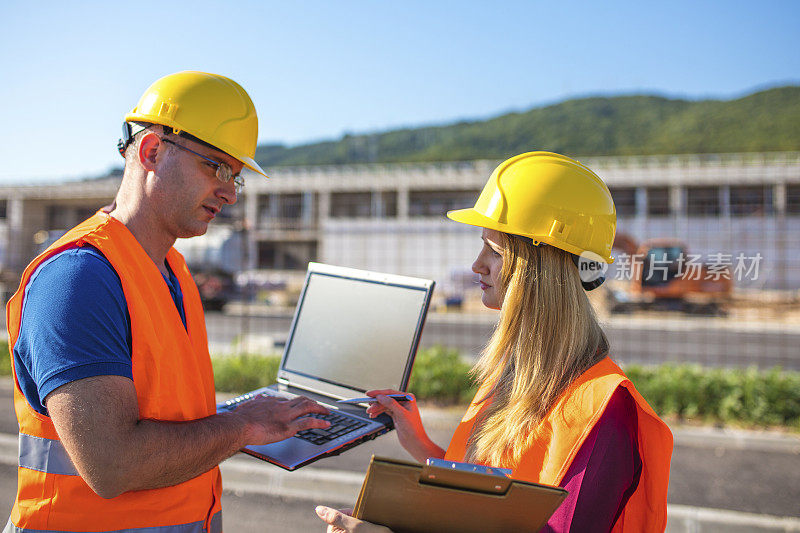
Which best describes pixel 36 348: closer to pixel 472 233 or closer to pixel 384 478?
pixel 384 478

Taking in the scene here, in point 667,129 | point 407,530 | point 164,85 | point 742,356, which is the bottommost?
point 742,356

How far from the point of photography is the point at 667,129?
139 meters

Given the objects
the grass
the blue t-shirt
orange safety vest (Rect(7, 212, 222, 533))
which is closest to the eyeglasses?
orange safety vest (Rect(7, 212, 222, 533))

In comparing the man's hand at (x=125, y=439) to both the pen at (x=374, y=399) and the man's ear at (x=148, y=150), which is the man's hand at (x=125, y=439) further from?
the man's ear at (x=148, y=150)

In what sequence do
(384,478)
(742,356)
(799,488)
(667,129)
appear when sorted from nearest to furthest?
(384,478) < (799,488) < (742,356) < (667,129)

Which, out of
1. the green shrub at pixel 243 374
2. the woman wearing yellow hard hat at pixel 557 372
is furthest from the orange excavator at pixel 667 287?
the woman wearing yellow hard hat at pixel 557 372

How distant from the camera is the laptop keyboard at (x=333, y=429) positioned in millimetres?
2037

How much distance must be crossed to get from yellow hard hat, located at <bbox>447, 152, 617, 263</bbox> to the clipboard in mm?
767

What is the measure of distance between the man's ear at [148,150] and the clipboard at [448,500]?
4.00 ft

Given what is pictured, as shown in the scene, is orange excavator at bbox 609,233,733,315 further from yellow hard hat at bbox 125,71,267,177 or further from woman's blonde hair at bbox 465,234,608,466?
yellow hard hat at bbox 125,71,267,177

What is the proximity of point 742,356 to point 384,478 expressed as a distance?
34.4ft

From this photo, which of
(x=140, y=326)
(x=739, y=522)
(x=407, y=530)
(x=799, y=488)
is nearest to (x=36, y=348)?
(x=140, y=326)

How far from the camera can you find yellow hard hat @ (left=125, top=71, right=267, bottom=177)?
1.83 m

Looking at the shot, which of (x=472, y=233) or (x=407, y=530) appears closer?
(x=407, y=530)
